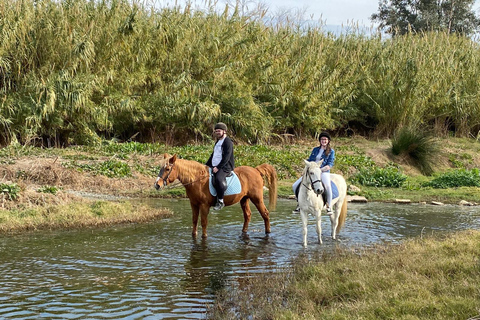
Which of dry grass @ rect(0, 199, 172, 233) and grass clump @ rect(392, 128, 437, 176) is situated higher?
grass clump @ rect(392, 128, 437, 176)

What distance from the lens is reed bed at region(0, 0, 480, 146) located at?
18188 mm

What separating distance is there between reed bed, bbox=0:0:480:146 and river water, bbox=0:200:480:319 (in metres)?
7.43

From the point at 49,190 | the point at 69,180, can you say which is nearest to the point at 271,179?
the point at 49,190

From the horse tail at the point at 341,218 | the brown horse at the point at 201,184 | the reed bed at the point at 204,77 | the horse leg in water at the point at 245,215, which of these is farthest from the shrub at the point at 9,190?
the horse tail at the point at 341,218

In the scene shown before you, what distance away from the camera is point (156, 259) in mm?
8477

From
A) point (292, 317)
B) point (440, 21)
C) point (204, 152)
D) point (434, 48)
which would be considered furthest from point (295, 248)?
point (440, 21)

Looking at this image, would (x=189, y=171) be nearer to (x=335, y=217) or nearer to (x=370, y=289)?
(x=335, y=217)

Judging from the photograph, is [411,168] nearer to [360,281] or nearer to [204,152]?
[204,152]

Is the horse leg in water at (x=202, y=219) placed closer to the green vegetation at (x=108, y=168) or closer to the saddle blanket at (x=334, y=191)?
the saddle blanket at (x=334, y=191)

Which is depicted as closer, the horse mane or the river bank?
the horse mane

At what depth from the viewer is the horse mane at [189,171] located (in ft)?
33.2

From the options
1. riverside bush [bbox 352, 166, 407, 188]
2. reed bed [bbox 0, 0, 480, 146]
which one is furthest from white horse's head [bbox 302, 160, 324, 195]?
reed bed [bbox 0, 0, 480, 146]

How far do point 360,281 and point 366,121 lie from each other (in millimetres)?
21271

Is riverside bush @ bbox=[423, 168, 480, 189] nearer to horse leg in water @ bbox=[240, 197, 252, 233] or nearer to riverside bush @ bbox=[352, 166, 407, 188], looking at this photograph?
riverside bush @ bbox=[352, 166, 407, 188]
